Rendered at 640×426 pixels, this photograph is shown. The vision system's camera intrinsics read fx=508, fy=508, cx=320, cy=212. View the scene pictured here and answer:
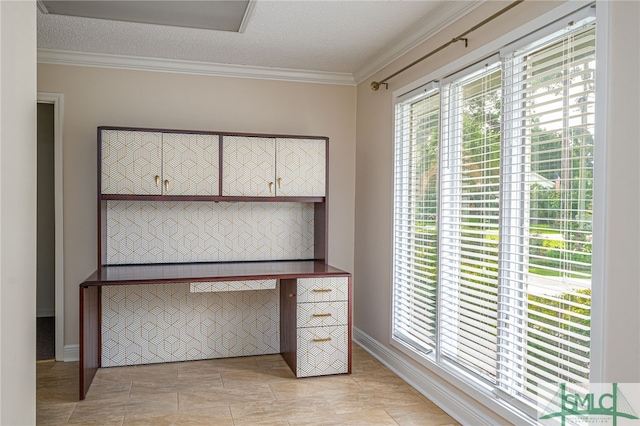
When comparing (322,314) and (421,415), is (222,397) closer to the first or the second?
(322,314)

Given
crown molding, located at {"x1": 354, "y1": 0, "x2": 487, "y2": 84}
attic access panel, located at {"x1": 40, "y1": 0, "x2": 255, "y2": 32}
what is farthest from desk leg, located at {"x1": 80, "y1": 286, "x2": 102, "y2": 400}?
crown molding, located at {"x1": 354, "y1": 0, "x2": 487, "y2": 84}

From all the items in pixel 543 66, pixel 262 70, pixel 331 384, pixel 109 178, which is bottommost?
pixel 331 384

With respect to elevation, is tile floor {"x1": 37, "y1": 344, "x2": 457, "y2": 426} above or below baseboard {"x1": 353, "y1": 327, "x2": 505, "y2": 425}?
below

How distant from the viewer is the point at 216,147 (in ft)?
12.6

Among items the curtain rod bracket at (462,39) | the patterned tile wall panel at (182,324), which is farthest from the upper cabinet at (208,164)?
the curtain rod bracket at (462,39)

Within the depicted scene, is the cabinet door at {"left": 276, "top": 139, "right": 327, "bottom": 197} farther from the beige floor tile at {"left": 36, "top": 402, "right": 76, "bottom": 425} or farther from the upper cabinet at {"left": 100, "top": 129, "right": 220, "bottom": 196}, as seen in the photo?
the beige floor tile at {"left": 36, "top": 402, "right": 76, "bottom": 425}

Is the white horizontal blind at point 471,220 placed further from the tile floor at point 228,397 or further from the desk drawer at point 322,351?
the desk drawer at point 322,351

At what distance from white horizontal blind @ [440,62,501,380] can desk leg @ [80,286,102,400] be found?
2290 millimetres

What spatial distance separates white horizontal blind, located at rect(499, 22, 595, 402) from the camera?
6.84ft

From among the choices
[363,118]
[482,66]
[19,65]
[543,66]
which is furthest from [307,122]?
[19,65]

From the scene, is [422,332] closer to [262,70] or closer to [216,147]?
[216,147]

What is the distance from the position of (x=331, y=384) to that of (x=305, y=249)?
4.18ft

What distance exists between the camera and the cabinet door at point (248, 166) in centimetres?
388

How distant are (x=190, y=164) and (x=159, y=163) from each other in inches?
8.7
